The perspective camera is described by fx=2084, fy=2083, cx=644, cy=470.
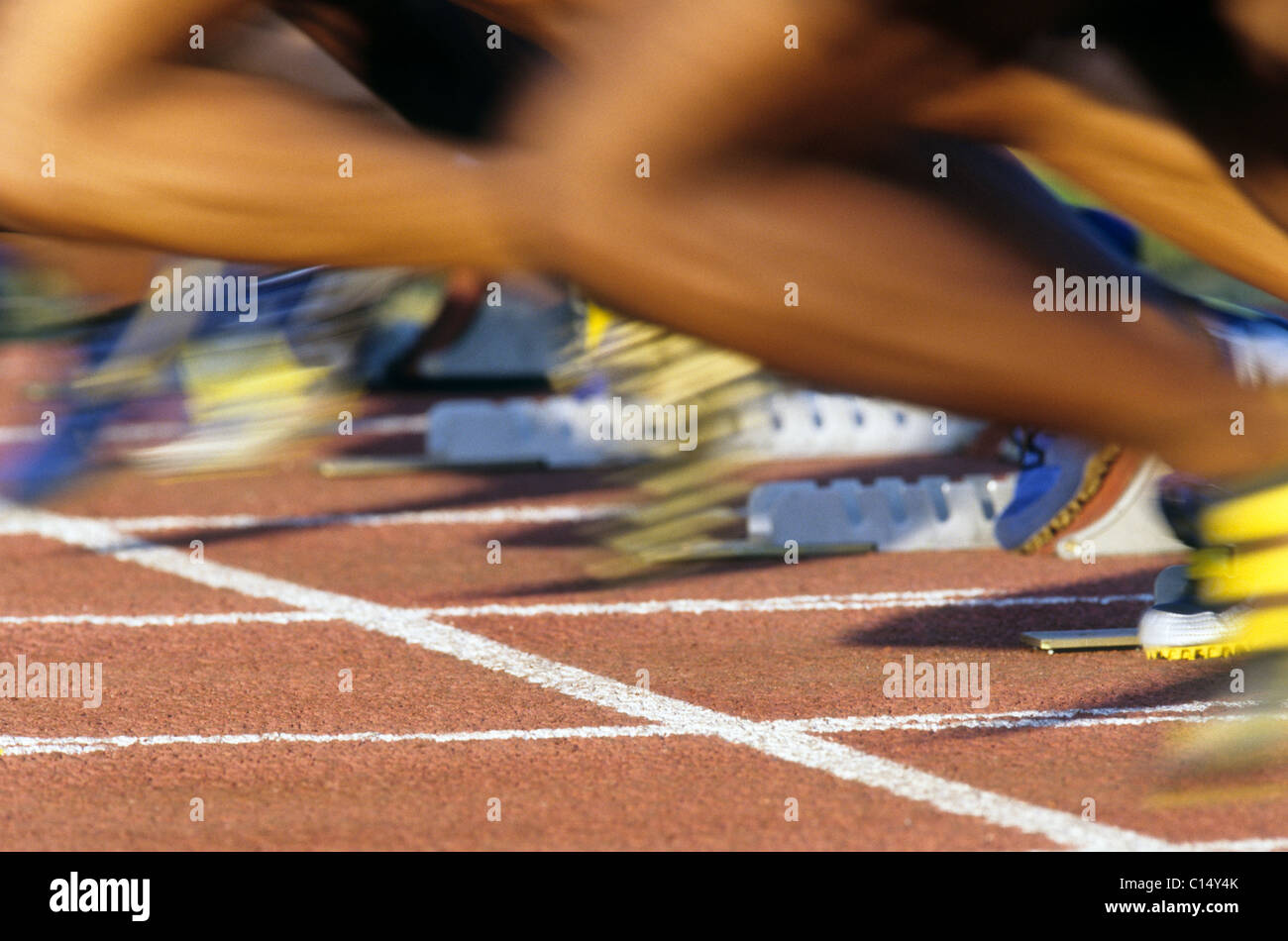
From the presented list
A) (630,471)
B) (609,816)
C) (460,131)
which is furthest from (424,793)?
(460,131)

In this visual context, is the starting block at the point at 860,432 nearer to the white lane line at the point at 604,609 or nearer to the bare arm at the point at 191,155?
the white lane line at the point at 604,609

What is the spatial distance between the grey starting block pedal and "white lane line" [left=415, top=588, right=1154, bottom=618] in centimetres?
57

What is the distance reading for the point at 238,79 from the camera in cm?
244

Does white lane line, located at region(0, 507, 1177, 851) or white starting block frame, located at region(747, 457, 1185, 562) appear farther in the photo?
white starting block frame, located at region(747, 457, 1185, 562)

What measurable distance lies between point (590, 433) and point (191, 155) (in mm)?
5775

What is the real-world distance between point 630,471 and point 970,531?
3.03 meters

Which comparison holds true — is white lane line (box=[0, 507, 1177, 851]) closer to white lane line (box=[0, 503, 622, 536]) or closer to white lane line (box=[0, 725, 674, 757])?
white lane line (box=[0, 725, 674, 757])

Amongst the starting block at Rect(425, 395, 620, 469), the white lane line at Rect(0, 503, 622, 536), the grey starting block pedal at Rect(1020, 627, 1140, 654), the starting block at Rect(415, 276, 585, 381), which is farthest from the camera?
the starting block at Rect(415, 276, 585, 381)

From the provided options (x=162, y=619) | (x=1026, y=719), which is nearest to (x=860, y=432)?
(x=162, y=619)

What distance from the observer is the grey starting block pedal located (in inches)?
174

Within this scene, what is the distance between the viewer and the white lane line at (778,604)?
504cm

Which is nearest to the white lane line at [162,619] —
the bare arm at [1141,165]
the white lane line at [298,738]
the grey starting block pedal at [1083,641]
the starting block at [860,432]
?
the white lane line at [298,738]

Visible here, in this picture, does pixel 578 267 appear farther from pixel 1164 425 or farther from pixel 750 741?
pixel 750 741

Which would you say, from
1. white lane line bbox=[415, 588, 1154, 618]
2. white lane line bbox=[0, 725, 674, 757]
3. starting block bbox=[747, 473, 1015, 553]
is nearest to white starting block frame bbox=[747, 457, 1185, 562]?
starting block bbox=[747, 473, 1015, 553]
